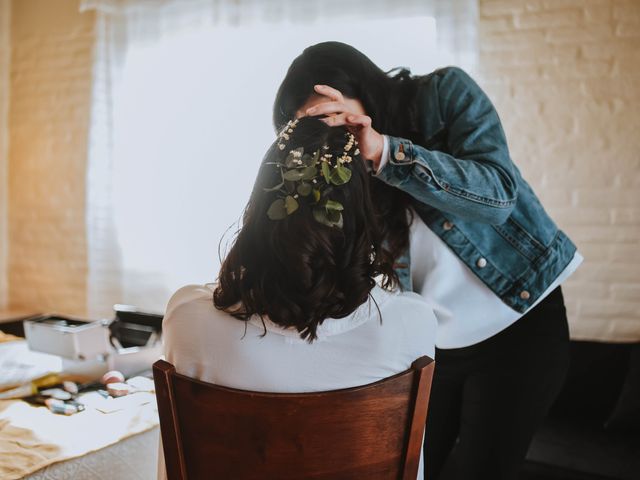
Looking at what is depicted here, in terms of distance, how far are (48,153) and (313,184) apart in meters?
2.99

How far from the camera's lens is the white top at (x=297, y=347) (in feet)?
2.46

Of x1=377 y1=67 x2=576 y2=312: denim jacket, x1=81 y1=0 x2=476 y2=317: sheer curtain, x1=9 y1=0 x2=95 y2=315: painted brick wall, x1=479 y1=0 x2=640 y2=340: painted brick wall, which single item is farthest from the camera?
x1=9 y1=0 x2=95 y2=315: painted brick wall

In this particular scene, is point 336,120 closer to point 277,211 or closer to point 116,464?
point 277,211

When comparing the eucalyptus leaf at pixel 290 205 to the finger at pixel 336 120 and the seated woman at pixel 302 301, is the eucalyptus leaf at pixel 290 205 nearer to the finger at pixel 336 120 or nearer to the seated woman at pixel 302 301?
the seated woman at pixel 302 301

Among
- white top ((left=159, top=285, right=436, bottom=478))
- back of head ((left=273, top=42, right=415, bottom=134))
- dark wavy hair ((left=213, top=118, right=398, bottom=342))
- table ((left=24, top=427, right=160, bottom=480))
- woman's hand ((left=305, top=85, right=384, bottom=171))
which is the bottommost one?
table ((left=24, top=427, right=160, bottom=480))

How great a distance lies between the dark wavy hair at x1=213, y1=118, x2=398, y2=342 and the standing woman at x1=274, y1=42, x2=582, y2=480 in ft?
0.97

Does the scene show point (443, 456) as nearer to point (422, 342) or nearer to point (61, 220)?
point (422, 342)

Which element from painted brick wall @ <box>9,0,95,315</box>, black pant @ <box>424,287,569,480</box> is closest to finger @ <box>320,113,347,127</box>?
black pant @ <box>424,287,569,480</box>

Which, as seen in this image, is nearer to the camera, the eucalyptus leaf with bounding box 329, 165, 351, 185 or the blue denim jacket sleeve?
the eucalyptus leaf with bounding box 329, 165, 351, 185

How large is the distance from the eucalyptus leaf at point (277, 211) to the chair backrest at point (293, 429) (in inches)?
9.6

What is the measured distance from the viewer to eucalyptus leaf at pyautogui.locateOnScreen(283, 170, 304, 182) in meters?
0.80

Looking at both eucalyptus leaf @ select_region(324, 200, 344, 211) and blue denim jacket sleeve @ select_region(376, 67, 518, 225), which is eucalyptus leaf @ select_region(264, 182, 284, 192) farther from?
blue denim jacket sleeve @ select_region(376, 67, 518, 225)

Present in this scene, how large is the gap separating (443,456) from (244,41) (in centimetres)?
219

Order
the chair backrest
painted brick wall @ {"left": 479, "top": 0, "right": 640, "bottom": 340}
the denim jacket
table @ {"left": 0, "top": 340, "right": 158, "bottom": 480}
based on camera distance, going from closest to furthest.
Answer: the chair backrest, table @ {"left": 0, "top": 340, "right": 158, "bottom": 480}, the denim jacket, painted brick wall @ {"left": 479, "top": 0, "right": 640, "bottom": 340}
